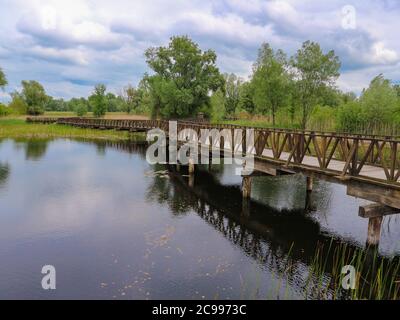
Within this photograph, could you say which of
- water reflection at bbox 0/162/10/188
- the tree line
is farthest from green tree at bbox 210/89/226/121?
water reflection at bbox 0/162/10/188

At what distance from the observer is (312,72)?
4197 centimetres

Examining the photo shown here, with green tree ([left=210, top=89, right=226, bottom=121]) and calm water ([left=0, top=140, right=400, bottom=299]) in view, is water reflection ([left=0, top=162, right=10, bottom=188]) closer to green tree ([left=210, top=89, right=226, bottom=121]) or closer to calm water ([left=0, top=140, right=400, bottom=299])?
calm water ([left=0, top=140, right=400, bottom=299])

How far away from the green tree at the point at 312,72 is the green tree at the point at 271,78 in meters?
1.83

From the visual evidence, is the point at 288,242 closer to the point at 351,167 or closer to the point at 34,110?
the point at 351,167

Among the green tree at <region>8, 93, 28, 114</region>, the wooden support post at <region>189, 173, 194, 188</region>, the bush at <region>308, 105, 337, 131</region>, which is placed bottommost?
the wooden support post at <region>189, 173, 194, 188</region>

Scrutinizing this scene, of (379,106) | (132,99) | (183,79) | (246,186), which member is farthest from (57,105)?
(246,186)

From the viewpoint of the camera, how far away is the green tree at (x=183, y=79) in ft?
190

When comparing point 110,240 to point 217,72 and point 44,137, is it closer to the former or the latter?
point 44,137

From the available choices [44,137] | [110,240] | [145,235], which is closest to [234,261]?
[145,235]

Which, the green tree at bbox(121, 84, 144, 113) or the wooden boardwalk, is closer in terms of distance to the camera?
the wooden boardwalk

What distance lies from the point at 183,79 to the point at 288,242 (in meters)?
51.6

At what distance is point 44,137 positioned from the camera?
51.2 meters

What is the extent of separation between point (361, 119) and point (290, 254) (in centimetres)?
3173

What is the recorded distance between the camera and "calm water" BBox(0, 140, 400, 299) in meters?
9.27
